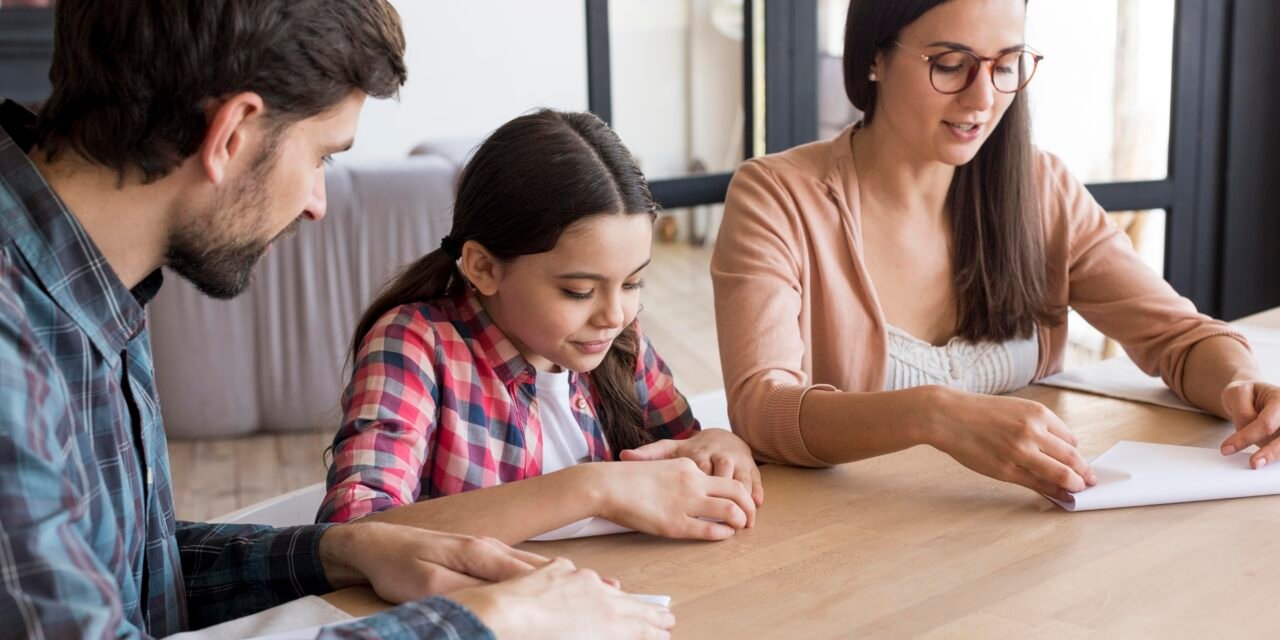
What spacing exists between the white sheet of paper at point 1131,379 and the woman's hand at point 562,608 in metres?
0.97

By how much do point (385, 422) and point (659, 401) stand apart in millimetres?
425

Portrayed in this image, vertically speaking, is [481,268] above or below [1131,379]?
above

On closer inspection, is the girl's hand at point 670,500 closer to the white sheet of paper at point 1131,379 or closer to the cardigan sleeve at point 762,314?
the cardigan sleeve at point 762,314

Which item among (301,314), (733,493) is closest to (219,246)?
(733,493)

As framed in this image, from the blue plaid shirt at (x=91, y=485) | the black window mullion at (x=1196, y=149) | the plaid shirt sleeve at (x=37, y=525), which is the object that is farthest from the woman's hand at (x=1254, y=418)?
the black window mullion at (x=1196, y=149)

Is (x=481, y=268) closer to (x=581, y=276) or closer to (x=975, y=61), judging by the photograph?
(x=581, y=276)

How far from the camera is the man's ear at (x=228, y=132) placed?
974mm

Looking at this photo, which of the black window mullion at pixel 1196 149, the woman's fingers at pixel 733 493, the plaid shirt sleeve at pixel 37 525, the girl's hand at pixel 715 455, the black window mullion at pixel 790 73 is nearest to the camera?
the plaid shirt sleeve at pixel 37 525

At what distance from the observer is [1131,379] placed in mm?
1834

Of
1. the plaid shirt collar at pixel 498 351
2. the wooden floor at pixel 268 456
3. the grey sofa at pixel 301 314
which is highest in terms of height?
the plaid shirt collar at pixel 498 351

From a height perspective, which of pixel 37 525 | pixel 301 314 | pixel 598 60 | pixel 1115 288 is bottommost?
pixel 301 314

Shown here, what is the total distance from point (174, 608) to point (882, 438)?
73 centimetres

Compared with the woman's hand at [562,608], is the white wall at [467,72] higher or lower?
higher

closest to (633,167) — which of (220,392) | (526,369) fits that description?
(526,369)
